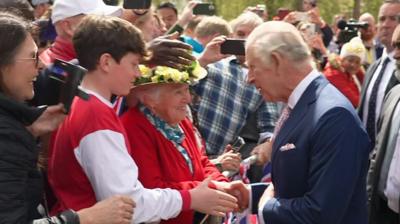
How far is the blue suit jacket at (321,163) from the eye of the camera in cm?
288

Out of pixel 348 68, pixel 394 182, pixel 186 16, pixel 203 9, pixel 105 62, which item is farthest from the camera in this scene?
pixel 348 68

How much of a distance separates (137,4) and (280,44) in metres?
1.63

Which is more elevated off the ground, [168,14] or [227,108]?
[227,108]

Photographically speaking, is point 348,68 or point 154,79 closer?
point 154,79

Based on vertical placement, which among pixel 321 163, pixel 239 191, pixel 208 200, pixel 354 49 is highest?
pixel 321 163

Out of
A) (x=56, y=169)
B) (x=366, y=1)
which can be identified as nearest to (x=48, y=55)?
(x=56, y=169)

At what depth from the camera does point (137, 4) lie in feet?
14.4

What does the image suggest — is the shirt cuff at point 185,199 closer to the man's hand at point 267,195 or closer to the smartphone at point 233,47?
the man's hand at point 267,195

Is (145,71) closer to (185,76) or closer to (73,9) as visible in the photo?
(185,76)

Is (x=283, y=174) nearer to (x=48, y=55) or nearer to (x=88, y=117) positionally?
(x=88, y=117)

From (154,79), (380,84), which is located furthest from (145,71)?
(380,84)

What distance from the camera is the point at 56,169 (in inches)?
117

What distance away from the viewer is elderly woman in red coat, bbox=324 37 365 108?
26.1 feet

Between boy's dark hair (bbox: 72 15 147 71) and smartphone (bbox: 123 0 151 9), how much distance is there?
1.38m
